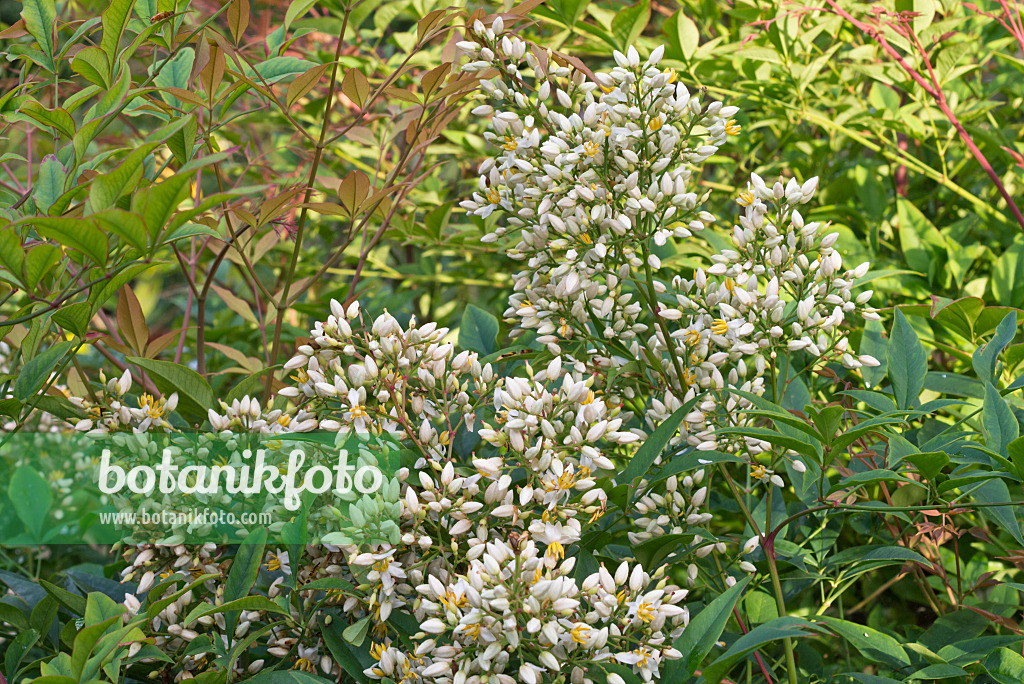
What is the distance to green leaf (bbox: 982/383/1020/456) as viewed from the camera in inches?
25.4

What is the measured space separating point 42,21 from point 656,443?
721 millimetres

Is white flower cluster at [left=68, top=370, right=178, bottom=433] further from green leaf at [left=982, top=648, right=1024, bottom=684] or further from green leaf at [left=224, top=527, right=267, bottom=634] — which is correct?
green leaf at [left=982, top=648, right=1024, bottom=684]

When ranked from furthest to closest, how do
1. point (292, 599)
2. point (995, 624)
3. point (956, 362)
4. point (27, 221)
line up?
point (956, 362)
point (995, 624)
point (292, 599)
point (27, 221)

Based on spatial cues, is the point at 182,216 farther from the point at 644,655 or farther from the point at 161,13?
the point at 644,655

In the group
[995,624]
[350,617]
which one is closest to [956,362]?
[995,624]

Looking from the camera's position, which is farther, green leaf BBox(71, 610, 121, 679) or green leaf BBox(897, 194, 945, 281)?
green leaf BBox(897, 194, 945, 281)

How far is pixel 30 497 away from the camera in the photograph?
950 millimetres

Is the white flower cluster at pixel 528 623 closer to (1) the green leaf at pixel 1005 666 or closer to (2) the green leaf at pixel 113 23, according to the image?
(1) the green leaf at pixel 1005 666

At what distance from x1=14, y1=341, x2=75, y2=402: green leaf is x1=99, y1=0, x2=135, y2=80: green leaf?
0.26m

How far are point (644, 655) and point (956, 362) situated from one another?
0.76 metres

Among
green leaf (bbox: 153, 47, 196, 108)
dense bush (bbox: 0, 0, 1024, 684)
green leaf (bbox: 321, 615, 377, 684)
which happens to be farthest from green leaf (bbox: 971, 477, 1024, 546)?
green leaf (bbox: 153, 47, 196, 108)

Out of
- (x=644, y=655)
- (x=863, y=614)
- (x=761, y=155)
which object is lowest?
(x=863, y=614)

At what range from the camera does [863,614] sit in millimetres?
1230

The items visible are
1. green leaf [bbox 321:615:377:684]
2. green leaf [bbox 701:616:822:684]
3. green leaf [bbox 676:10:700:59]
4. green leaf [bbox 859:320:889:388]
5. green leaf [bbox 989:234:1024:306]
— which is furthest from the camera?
green leaf [bbox 676:10:700:59]
